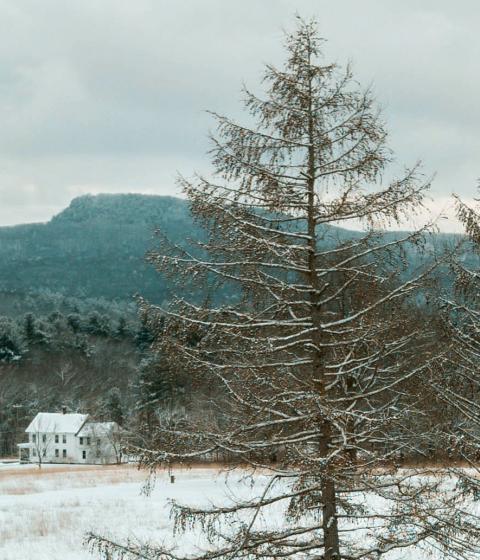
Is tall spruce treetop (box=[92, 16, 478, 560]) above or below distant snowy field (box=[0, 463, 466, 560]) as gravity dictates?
above

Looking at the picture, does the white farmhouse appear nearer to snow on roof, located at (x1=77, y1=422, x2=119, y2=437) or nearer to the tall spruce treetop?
snow on roof, located at (x1=77, y1=422, x2=119, y2=437)

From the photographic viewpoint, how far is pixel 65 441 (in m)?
75.5

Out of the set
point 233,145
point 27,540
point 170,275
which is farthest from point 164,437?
point 27,540

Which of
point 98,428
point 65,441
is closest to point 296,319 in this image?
point 98,428

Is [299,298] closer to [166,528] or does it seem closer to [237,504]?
[237,504]

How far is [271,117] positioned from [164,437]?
4169 millimetres

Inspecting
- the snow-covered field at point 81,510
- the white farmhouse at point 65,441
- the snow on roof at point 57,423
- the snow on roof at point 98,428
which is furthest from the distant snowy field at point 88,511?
the snow on roof at point 57,423

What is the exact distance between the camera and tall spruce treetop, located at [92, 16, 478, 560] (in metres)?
8.55

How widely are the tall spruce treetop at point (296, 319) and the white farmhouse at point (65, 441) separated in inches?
2310

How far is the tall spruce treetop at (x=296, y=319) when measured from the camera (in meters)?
8.55

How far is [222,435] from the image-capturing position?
28.5 feet

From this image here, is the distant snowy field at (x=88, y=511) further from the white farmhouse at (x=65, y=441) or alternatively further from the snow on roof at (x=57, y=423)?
the snow on roof at (x=57, y=423)

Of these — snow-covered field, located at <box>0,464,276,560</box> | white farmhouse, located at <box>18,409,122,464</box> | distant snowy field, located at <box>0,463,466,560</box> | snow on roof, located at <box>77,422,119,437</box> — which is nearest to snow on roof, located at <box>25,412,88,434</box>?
white farmhouse, located at <box>18,409,122,464</box>

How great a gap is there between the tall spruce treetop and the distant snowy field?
5017mm
